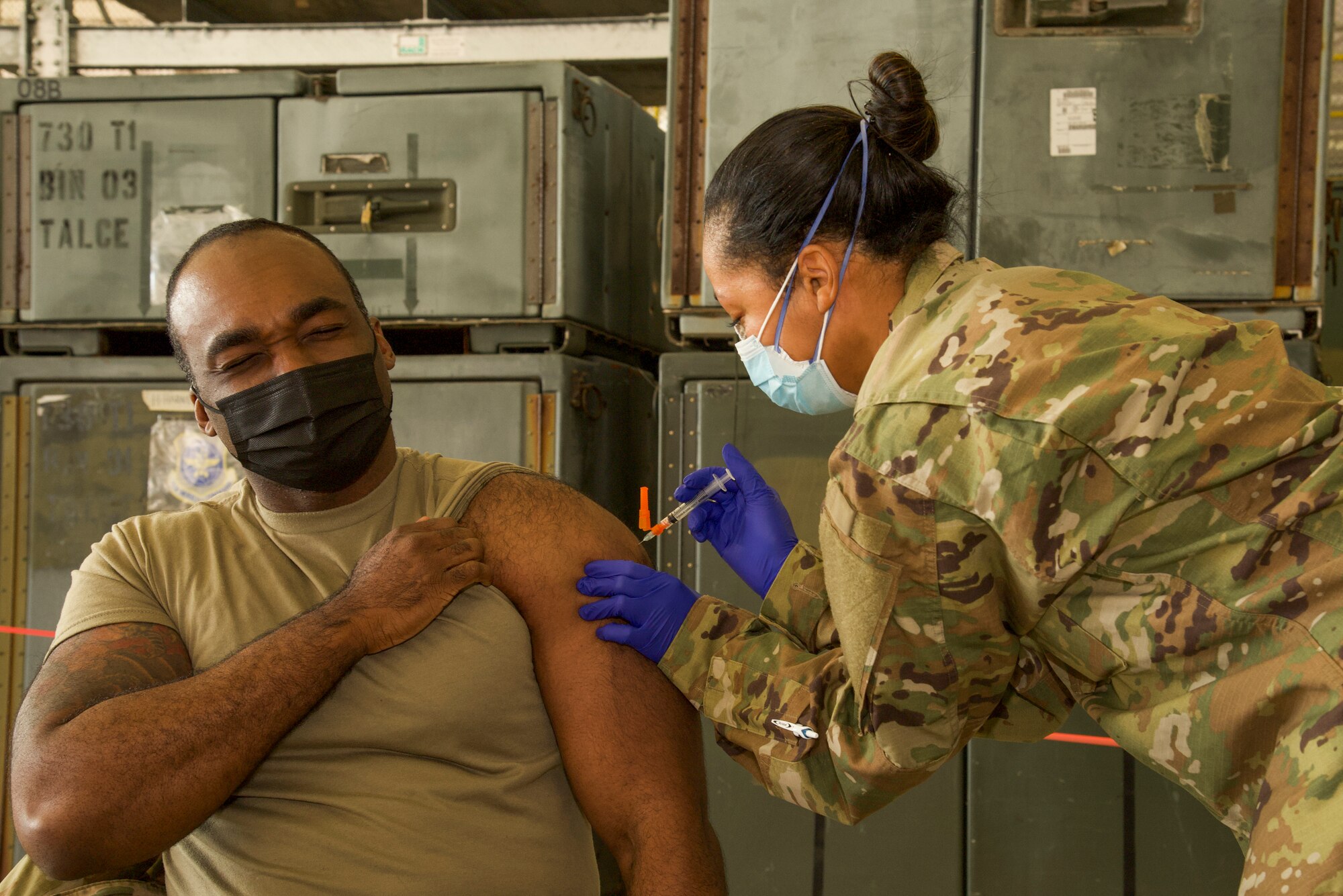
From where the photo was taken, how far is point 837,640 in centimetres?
154

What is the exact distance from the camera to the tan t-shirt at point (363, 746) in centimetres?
125

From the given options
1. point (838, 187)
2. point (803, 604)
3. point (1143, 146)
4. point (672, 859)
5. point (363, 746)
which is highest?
point (1143, 146)

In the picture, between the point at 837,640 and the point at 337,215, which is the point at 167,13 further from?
the point at 837,640

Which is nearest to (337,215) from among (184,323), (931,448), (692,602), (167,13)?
(184,323)

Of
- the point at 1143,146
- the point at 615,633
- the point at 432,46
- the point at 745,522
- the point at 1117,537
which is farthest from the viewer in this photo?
the point at 432,46

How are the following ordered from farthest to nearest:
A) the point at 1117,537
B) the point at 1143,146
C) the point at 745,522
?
the point at 1143,146 → the point at 745,522 → the point at 1117,537

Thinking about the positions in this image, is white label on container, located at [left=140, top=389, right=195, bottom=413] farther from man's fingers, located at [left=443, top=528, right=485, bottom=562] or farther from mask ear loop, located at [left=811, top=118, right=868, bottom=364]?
mask ear loop, located at [left=811, top=118, right=868, bottom=364]

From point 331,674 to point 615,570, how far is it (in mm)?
406

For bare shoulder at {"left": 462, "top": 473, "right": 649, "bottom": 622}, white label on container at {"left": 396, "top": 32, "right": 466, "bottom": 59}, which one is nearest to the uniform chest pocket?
bare shoulder at {"left": 462, "top": 473, "right": 649, "bottom": 622}

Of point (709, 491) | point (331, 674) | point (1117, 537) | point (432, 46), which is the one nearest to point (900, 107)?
point (1117, 537)

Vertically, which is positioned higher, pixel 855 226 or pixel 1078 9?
pixel 1078 9

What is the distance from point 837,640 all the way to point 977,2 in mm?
1489

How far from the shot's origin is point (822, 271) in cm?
135

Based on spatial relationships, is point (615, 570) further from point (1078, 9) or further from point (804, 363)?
point (1078, 9)
